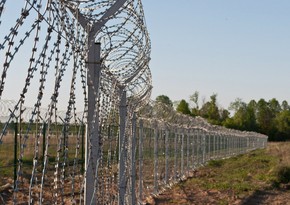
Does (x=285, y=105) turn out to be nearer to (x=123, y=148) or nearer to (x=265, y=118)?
(x=265, y=118)

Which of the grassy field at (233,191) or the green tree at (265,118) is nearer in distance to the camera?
the grassy field at (233,191)

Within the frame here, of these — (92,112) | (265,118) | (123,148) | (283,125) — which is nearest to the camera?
(92,112)

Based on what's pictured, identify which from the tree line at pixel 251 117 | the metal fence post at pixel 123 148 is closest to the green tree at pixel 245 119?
the tree line at pixel 251 117

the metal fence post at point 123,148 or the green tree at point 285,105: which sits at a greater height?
the green tree at point 285,105

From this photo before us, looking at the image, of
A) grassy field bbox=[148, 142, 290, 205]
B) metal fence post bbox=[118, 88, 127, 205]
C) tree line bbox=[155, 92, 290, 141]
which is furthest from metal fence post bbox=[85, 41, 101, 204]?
tree line bbox=[155, 92, 290, 141]

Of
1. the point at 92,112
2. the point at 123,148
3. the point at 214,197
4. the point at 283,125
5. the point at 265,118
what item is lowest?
the point at 214,197

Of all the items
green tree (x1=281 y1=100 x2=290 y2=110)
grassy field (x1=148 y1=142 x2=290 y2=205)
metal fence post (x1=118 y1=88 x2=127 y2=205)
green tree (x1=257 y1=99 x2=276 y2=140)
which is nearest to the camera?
metal fence post (x1=118 y1=88 x2=127 y2=205)

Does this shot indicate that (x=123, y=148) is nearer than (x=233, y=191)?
Yes

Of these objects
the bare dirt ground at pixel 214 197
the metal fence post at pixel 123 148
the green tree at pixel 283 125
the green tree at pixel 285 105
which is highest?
the green tree at pixel 285 105

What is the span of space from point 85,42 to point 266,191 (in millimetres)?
10826

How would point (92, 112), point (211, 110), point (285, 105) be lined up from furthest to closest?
point (285, 105) < point (211, 110) < point (92, 112)

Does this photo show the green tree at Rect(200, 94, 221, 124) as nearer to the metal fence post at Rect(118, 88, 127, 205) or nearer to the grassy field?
the grassy field

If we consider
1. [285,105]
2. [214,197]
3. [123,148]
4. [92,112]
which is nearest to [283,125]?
[285,105]

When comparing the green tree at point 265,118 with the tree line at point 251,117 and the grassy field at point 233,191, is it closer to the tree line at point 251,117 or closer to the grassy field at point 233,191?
Answer: the tree line at point 251,117
